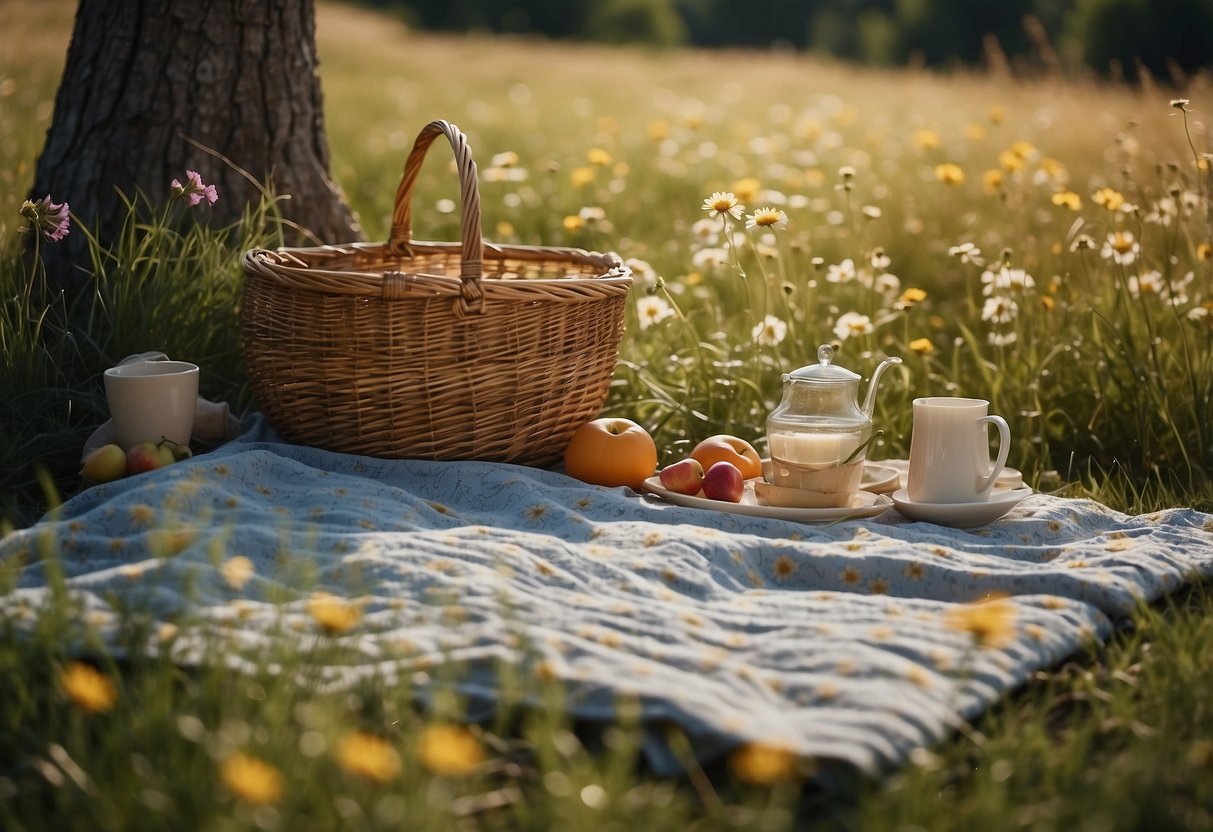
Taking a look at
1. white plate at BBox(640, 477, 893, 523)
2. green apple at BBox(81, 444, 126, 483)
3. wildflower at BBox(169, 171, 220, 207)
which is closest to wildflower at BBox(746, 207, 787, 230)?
white plate at BBox(640, 477, 893, 523)

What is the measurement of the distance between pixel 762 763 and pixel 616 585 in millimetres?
816

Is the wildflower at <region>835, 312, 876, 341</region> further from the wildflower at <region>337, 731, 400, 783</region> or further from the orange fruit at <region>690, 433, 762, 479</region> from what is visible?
the wildflower at <region>337, 731, 400, 783</region>

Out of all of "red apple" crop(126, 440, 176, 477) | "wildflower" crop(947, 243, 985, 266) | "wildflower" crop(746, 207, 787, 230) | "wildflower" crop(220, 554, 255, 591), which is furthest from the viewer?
"wildflower" crop(947, 243, 985, 266)

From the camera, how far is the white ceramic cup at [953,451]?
263cm

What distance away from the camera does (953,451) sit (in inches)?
104

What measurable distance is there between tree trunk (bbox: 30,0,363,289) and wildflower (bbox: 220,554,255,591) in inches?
68.0

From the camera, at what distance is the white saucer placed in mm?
2633

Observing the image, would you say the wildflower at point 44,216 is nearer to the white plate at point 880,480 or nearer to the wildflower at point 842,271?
the white plate at point 880,480

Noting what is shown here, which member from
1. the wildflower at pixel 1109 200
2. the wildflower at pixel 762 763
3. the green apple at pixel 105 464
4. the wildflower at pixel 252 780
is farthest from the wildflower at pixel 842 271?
the wildflower at pixel 252 780

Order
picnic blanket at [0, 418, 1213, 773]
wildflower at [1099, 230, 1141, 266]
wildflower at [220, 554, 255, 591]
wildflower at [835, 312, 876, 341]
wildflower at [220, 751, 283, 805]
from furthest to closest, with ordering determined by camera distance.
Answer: wildflower at [835, 312, 876, 341] < wildflower at [1099, 230, 1141, 266] < wildflower at [220, 554, 255, 591] < picnic blanket at [0, 418, 1213, 773] < wildflower at [220, 751, 283, 805]

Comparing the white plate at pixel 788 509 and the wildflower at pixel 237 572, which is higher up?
the wildflower at pixel 237 572

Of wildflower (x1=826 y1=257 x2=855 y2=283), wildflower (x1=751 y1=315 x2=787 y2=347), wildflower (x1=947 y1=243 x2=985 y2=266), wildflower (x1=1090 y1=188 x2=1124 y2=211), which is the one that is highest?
wildflower (x1=1090 y1=188 x2=1124 y2=211)

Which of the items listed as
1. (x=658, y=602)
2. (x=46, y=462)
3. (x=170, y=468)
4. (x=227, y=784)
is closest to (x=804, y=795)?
(x=658, y=602)

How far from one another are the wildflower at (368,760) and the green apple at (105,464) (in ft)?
4.72
